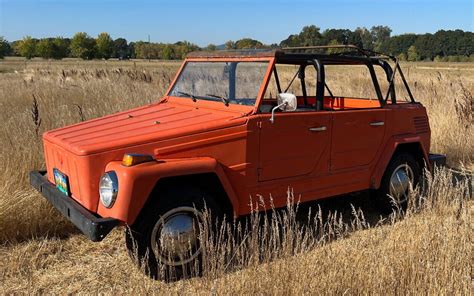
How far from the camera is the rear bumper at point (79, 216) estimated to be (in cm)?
305

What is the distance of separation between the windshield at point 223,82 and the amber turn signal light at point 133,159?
118cm

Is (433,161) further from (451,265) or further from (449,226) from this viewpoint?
(451,265)

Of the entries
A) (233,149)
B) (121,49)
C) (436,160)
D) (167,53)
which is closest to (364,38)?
(436,160)

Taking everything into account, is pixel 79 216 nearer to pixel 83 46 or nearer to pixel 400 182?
pixel 400 182

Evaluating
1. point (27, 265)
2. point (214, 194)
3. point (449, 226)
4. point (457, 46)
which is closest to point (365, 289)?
point (449, 226)

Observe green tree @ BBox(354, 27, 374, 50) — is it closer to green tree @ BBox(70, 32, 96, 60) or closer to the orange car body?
the orange car body

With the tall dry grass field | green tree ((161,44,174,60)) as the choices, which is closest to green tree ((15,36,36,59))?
green tree ((161,44,174,60))

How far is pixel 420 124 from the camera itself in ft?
17.7

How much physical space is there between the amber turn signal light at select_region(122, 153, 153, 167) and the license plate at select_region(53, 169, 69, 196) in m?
0.75

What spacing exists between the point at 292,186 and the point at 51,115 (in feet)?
15.7

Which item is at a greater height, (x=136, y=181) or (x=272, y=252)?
(x=136, y=181)

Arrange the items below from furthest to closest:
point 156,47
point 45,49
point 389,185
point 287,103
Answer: point 156,47 < point 45,49 < point 389,185 < point 287,103

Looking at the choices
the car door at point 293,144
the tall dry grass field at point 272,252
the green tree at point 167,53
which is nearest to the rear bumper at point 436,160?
the tall dry grass field at point 272,252

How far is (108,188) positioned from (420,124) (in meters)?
3.90
